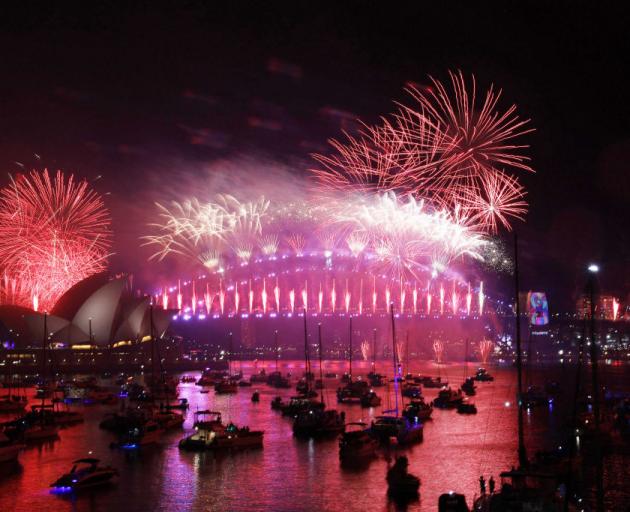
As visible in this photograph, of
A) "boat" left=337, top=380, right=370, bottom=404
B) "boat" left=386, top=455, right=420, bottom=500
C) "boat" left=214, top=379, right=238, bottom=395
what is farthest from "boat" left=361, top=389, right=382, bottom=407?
"boat" left=386, top=455, right=420, bottom=500

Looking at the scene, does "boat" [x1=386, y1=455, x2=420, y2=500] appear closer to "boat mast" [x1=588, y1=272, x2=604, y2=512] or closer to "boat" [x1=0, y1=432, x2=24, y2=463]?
"boat mast" [x1=588, y1=272, x2=604, y2=512]

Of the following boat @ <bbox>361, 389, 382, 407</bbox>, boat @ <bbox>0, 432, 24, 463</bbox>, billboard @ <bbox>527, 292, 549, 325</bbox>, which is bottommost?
boat @ <bbox>361, 389, 382, 407</bbox>

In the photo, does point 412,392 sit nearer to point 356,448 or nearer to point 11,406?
point 11,406

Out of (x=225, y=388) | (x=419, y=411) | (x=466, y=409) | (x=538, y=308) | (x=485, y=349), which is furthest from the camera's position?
(x=538, y=308)

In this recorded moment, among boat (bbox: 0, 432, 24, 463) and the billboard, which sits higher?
the billboard

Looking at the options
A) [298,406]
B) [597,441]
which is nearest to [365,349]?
[298,406]

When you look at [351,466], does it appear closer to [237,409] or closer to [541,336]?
[237,409]
